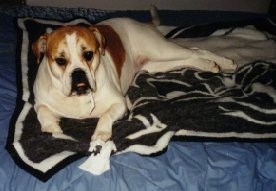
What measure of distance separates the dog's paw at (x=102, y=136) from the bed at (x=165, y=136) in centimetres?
4

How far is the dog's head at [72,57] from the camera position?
73.7 inches

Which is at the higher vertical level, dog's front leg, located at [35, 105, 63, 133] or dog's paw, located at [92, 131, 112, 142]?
dog's paw, located at [92, 131, 112, 142]

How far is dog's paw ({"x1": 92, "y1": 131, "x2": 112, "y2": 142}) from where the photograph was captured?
1751 mm

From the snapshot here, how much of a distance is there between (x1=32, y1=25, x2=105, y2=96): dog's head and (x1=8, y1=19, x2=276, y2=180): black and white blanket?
A: 22 cm

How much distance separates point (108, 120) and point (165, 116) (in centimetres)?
29

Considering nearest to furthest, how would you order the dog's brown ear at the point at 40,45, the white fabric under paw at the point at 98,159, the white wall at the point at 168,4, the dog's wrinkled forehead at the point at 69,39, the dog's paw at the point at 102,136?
the white fabric under paw at the point at 98,159 → the dog's paw at the point at 102,136 → the dog's wrinkled forehead at the point at 69,39 → the dog's brown ear at the point at 40,45 → the white wall at the point at 168,4

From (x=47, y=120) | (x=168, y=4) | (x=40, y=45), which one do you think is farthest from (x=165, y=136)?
(x=168, y=4)

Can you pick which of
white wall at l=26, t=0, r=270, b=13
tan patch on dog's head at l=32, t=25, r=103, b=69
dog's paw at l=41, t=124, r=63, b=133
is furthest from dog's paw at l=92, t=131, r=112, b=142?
white wall at l=26, t=0, r=270, b=13

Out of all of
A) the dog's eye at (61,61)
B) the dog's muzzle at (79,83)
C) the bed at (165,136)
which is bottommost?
the bed at (165,136)

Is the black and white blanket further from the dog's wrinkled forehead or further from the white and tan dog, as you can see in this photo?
the dog's wrinkled forehead

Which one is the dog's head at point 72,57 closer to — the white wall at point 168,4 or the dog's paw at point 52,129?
the dog's paw at point 52,129

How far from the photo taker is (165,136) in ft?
5.87

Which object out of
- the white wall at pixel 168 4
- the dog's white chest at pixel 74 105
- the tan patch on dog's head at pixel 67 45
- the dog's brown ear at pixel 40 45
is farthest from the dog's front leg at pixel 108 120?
the white wall at pixel 168 4

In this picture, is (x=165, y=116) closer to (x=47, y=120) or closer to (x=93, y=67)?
(x=93, y=67)
